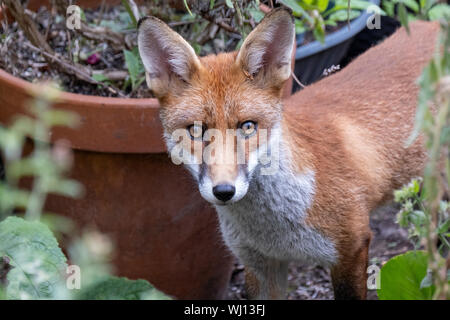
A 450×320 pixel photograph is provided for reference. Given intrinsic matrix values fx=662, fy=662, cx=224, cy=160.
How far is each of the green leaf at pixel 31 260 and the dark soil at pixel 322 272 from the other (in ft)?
8.08

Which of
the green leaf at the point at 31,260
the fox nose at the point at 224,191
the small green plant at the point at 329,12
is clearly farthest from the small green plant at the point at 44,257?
the small green plant at the point at 329,12

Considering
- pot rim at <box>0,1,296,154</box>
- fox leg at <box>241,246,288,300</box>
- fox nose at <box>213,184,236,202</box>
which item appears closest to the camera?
fox nose at <box>213,184,236,202</box>

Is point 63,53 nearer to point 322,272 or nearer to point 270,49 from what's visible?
point 270,49

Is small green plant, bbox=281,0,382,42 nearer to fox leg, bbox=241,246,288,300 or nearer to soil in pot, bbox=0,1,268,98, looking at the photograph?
soil in pot, bbox=0,1,268,98

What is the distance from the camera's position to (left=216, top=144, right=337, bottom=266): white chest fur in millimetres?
3145

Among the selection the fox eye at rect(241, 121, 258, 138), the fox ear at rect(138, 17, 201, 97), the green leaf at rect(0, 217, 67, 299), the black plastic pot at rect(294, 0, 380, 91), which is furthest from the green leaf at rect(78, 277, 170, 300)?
the black plastic pot at rect(294, 0, 380, 91)

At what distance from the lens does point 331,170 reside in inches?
131

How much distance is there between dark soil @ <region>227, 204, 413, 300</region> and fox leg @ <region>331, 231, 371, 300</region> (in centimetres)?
86

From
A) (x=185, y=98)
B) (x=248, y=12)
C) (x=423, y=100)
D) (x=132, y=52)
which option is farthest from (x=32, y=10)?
(x=423, y=100)

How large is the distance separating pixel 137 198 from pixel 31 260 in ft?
5.65

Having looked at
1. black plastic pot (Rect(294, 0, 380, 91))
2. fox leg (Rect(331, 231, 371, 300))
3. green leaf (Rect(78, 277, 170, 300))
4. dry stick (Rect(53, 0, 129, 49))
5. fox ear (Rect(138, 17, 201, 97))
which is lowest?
green leaf (Rect(78, 277, 170, 300))

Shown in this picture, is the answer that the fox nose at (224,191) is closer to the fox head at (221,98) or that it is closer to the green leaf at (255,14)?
the fox head at (221,98)

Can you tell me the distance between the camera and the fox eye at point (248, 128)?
2.81 metres

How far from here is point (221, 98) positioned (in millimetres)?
2809
